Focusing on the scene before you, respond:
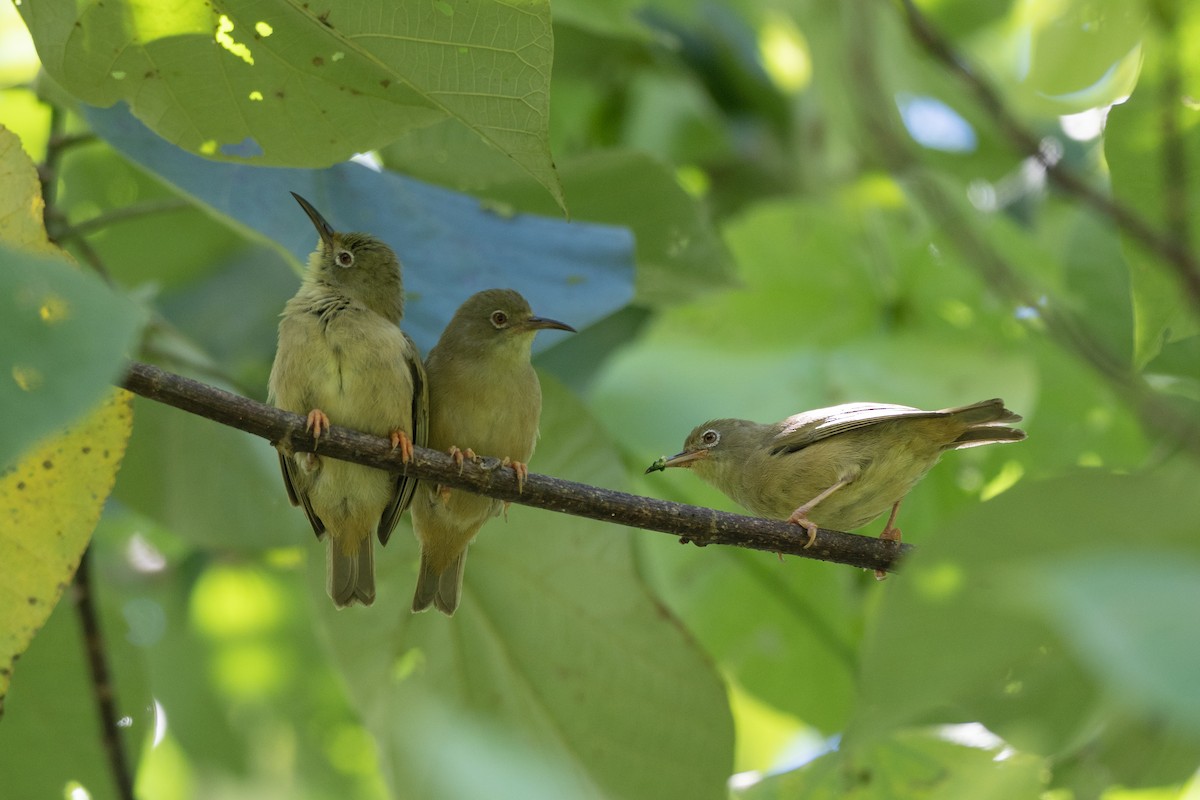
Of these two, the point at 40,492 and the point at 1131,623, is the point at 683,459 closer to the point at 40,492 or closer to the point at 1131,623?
the point at 40,492

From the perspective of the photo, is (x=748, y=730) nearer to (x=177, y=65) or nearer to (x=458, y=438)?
(x=458, y=438)

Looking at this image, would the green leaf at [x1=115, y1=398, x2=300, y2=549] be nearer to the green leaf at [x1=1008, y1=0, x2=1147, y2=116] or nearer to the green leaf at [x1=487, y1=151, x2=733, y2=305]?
the green leaf at [x1=487, y1=151, x2=733, y2=305]

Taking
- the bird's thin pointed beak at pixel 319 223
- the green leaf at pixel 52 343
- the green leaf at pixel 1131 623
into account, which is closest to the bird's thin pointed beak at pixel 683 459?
the bird's thin pointed beak at pixel 319 223

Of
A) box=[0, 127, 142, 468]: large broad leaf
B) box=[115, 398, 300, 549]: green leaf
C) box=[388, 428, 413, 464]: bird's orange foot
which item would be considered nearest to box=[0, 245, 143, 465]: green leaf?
box=[0, 127, 142, 468]: large broad leaf

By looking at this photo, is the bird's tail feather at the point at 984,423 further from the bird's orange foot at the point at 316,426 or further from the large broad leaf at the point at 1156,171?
the bird's orange foot at the point at 316,426

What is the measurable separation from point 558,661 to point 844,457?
118 centimetres

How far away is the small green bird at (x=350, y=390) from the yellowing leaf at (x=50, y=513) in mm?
841

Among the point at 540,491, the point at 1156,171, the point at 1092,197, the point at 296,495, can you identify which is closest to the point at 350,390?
the point at 296,495

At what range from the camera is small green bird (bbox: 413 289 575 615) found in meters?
3.65

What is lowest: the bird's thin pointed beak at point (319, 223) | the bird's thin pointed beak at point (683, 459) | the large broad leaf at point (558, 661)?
the large broad leaf at point (558, 661)

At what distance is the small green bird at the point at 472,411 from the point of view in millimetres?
3650

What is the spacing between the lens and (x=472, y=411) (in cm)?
395

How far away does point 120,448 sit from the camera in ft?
8.73

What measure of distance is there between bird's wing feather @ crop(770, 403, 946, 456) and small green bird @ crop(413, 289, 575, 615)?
3.07 feet
